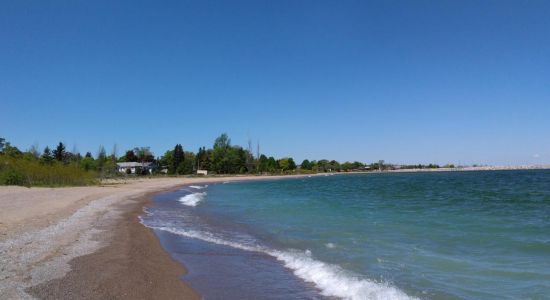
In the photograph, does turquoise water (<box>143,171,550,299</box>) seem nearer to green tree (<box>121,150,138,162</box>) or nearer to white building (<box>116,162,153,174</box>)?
white building (<box>116,162,153,174</box>)

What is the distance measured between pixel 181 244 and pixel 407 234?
25.6 ft

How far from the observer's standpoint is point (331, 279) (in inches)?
319

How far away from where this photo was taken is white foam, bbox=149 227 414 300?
710 centimetres

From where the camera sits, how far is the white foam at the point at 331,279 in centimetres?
710

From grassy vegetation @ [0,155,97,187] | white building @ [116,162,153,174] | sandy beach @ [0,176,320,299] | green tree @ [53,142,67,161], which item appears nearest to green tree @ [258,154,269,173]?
white building @ [116,162,153,174]

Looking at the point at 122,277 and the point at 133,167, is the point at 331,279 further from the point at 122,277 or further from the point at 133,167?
the point at 133,167

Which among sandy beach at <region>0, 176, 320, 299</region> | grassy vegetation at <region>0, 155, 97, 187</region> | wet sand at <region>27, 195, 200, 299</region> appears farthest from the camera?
grassy vegetation at <region>0, 155, 97, 187</region>

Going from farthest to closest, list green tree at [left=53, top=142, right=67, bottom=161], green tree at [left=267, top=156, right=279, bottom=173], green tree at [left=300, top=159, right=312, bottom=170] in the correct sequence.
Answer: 1. green tree at [left=300, top=159, right=312, bottom=170]
2. green tree at [left=267, top=156, right=279, bottom=173]
3. green tree at [left=53, top=142, right=67, bottom=161]

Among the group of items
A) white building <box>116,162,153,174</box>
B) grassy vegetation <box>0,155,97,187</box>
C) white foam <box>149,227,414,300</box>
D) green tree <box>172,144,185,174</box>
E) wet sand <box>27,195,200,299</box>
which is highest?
green tree <box>172,144,185,174</box>

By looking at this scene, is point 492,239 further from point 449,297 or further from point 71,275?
point 71,275

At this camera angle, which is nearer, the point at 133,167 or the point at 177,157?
the point at 133,167

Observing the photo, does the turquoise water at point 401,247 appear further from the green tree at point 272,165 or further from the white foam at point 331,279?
the green tree at point 272,165

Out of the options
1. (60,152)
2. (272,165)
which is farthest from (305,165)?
(60,152)

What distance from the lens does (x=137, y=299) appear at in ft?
21.0
